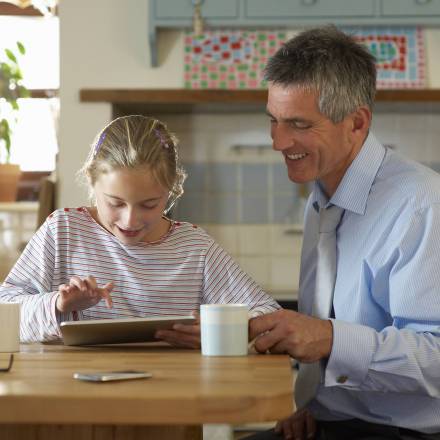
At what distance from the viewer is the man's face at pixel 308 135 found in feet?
6.01

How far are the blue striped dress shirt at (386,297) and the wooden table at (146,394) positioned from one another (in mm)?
225

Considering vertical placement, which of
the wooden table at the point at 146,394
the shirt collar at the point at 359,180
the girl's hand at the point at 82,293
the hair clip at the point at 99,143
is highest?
the hair clip at the point at 99,143

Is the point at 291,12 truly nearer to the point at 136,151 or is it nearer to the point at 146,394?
the point at 136,151

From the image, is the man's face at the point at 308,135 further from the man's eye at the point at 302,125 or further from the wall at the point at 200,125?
the wall at the point at 200,125

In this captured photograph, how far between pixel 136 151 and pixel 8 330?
51 cm

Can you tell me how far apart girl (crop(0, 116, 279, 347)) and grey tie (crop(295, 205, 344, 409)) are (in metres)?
0.10

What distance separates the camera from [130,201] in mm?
1822

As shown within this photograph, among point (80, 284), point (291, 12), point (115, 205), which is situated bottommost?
point (80, 284)

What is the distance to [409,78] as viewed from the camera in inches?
144

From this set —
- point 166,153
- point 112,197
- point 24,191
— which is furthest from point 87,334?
point 24,191

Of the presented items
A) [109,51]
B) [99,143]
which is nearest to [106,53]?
[109,51]

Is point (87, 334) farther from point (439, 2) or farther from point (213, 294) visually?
point (439, 2)

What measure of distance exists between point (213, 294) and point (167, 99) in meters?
1.76

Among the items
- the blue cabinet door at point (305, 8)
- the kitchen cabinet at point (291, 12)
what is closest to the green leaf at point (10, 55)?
the kitchen cabinet at point (291, 12)
